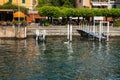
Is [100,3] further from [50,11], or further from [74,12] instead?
[50,11]

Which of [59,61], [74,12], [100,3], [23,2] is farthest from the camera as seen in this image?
[100,3]

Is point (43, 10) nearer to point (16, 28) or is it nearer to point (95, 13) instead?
point (95, 13)

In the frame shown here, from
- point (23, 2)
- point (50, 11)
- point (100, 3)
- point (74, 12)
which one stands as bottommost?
point (74, 12)

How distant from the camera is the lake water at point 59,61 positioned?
54969 mm

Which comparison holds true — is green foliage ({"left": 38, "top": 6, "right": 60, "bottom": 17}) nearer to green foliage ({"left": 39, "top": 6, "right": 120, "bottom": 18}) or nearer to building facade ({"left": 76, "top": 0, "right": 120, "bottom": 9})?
green foliage ({"left": 39, "top": 6, "right": 120, "bottom": 18})

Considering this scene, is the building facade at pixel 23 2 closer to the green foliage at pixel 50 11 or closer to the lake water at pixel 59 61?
the green foliage at pixel 50 11

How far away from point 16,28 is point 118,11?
3482 cm

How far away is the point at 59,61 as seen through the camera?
67.1 m

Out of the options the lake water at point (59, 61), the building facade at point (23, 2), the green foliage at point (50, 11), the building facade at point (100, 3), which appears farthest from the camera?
the building facade at point (100, 3)

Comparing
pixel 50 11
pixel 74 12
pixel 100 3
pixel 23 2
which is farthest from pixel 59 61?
pixel 100 3

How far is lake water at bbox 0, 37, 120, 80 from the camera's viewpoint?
180 ft

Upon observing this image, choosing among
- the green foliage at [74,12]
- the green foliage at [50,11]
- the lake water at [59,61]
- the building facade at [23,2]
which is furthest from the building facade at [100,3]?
the lake water at [59,61]

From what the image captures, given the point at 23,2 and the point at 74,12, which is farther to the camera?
the point at 23,2

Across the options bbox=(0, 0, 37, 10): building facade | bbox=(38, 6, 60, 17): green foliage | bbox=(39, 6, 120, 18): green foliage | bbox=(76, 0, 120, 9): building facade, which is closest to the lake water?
bbox=(38, 6, 60, 17): green foliage
